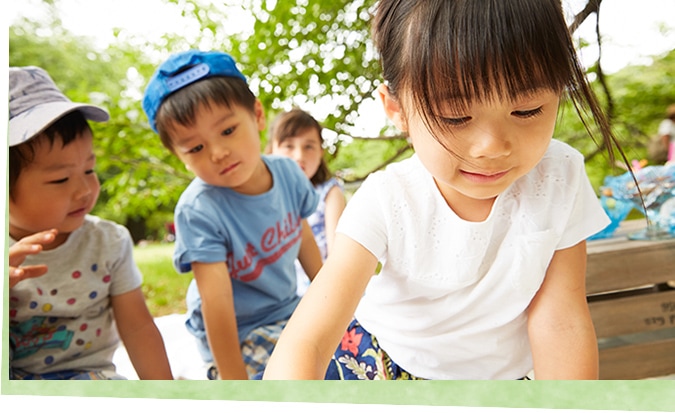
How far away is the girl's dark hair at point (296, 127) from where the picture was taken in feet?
4.76

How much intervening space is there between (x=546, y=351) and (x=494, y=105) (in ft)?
1.20

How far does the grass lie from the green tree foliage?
6 cm

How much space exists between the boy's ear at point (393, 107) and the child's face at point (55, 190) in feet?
2.26

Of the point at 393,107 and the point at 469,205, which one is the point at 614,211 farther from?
the point at 393,107

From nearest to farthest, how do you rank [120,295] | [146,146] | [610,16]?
[610,16], [120,295], [146,146]

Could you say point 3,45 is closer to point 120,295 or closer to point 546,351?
point 120,295

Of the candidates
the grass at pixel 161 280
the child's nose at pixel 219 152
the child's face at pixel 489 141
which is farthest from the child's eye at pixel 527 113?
the grass at pixel 161 280

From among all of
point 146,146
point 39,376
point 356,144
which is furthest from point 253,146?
point 39,376

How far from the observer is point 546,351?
82cm

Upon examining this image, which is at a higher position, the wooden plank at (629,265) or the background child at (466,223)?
the background child at (466,223)

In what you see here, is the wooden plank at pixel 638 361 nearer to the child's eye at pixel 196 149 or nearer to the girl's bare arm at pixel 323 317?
the girl's bare arm at pixel 323 317

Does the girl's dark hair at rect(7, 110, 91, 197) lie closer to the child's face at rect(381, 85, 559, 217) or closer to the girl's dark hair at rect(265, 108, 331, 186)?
the girl's dark hair at rect(265, 108, 331, 186)

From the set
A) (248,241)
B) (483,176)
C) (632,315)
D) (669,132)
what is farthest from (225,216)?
(669,132)

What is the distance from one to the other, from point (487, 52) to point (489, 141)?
100 millimetres
